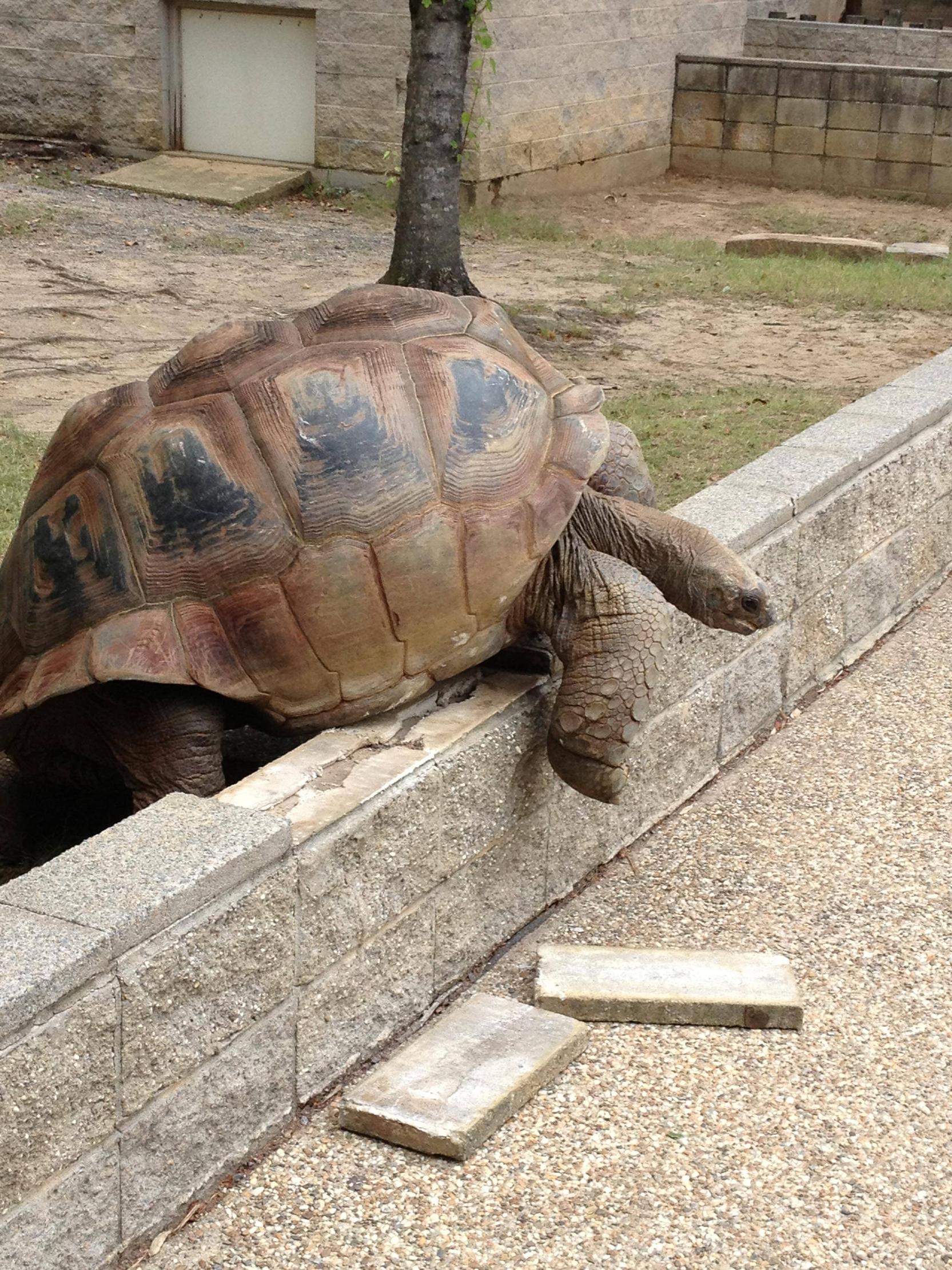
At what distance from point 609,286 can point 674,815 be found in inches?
303

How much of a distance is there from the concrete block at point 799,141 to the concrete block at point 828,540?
480 inches

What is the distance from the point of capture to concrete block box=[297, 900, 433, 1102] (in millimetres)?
3408

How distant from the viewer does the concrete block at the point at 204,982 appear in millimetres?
2867

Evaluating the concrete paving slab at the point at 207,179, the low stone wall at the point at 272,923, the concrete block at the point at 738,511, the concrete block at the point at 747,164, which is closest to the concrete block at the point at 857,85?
the concrete block at the point at 747,164

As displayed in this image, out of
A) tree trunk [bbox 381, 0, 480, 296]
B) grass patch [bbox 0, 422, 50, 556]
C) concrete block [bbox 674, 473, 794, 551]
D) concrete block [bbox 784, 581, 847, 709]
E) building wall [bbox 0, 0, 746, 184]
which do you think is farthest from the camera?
building wall [bbox 0, 0, 746, 184]

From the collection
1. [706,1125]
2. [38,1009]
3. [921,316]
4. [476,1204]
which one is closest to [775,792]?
[706,1125]

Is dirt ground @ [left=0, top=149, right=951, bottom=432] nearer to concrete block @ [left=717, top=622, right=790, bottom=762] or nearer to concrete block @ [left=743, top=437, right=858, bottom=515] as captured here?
concrete block @ [left=743, top=437, right=858, bottom=515]

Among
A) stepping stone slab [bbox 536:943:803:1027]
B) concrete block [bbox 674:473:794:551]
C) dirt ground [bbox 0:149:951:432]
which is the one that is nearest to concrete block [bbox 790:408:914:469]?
concrete block [bbox 674:473:794:551]

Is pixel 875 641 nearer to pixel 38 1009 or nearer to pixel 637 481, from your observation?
pixel 637 481

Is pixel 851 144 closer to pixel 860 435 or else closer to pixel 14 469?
pixel 860 435

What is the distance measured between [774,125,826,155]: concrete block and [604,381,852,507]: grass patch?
847 centimetres

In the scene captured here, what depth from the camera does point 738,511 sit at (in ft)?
16.9

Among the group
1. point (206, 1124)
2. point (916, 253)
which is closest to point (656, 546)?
point (206, 1124)

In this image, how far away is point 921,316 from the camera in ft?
37.6
